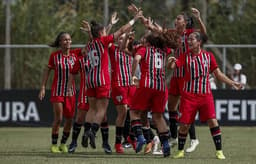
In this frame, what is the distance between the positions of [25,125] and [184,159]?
11.8 meters

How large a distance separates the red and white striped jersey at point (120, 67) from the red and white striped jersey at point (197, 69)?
1.95 m

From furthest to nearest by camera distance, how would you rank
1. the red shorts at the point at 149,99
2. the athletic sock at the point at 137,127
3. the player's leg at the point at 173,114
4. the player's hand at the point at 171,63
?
the player's leg at the point at 173,114 < the athletic sock at the point at 137,127 < the red shorts at the point at 149,99 < the player's hand at the point at 171,63

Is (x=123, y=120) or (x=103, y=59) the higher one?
(x=103, y=59)

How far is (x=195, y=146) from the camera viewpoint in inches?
683

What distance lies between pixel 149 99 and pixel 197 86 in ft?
3.16

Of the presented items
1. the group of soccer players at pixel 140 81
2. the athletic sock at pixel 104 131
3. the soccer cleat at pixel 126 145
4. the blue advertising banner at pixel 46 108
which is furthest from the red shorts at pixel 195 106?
the blue advertising banner at pixel 46 108

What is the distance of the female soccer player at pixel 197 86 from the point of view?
15234mm

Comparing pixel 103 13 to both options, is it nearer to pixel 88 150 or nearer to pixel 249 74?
pixel 249 74

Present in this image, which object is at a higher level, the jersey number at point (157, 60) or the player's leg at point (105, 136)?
the jersey number at point (157, 60)

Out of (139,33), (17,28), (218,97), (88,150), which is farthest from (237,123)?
(88,150)

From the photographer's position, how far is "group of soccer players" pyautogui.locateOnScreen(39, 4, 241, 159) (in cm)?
1533

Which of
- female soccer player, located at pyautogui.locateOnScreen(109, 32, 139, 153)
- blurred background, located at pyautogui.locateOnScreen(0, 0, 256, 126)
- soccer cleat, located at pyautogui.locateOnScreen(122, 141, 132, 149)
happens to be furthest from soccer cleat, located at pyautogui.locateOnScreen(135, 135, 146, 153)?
blurred background, located at pyautogui.locateOnScreen(0, 0, 256, 126)

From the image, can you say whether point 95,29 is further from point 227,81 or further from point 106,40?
point 227,81

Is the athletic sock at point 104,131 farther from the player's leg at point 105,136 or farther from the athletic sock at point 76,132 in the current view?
the athletic sock at point 76,132
